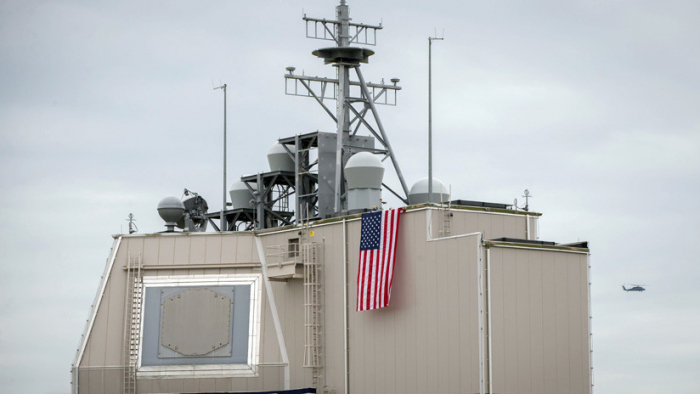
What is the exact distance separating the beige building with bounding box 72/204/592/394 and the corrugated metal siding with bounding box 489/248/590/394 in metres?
0.05

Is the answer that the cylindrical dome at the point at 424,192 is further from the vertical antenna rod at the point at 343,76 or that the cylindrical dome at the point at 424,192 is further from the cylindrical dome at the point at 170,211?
the cylindrical dome at the point at 170,211

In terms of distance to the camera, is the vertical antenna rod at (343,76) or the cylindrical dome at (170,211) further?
the cylindrical dome at (170,211)

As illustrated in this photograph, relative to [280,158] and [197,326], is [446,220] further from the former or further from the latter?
[280,158]

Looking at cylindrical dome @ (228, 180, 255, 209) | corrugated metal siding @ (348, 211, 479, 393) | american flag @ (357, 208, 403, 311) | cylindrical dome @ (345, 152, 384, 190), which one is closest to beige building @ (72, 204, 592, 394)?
corrugated metal siding @ (348, 211, 479, 393)

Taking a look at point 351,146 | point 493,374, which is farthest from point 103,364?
point 493,374

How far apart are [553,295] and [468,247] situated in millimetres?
4165

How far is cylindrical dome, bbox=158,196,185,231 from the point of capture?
52.8m

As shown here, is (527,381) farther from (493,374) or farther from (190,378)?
(190,378)

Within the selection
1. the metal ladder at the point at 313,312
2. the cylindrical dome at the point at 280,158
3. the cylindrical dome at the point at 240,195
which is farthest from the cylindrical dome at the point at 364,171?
the cylindrical dome at the point at 240,195

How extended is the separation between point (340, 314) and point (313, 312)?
1.31 metres

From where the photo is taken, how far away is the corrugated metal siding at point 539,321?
128 ft

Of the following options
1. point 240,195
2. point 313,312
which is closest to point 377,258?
point 313,312

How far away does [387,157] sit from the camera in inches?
2005

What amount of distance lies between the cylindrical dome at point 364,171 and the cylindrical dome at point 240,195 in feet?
30.6
